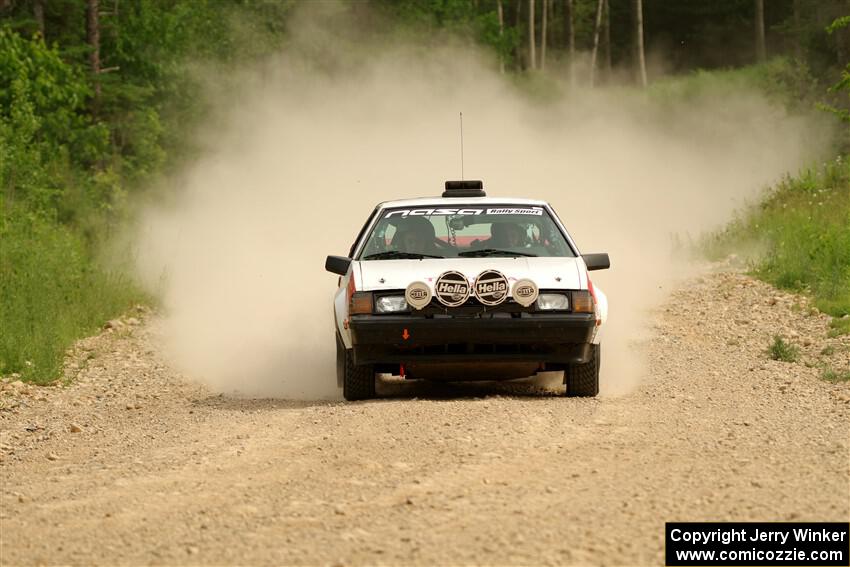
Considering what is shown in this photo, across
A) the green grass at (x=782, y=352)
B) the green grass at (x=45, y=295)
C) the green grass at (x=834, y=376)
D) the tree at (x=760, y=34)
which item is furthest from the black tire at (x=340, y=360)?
the tree at (x=760, y=34)

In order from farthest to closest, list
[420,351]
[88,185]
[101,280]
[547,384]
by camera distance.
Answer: [88,185] → [101,280] → [547,384] → [420,351]

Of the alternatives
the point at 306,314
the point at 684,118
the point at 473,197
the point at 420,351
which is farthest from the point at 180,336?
the point at 684,118

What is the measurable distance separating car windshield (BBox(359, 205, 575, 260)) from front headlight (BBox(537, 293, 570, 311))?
0.83m

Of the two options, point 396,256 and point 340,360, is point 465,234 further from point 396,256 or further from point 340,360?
point 340,360

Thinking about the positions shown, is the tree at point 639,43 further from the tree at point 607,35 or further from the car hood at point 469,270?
the car hood at point 469,270

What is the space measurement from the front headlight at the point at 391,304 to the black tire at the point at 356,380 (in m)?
0.47

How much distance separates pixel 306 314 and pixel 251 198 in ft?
46.2

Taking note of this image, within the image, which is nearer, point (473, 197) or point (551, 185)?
point (473, 197)

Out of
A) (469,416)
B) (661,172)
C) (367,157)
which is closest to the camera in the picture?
(469,416)

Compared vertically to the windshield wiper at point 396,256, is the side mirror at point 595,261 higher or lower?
lower

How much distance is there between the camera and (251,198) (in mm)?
30062

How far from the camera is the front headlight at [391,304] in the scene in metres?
10.5

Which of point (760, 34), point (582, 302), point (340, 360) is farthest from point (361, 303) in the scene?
point (760, 34)

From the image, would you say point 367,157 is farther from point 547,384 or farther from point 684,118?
point 547,384
